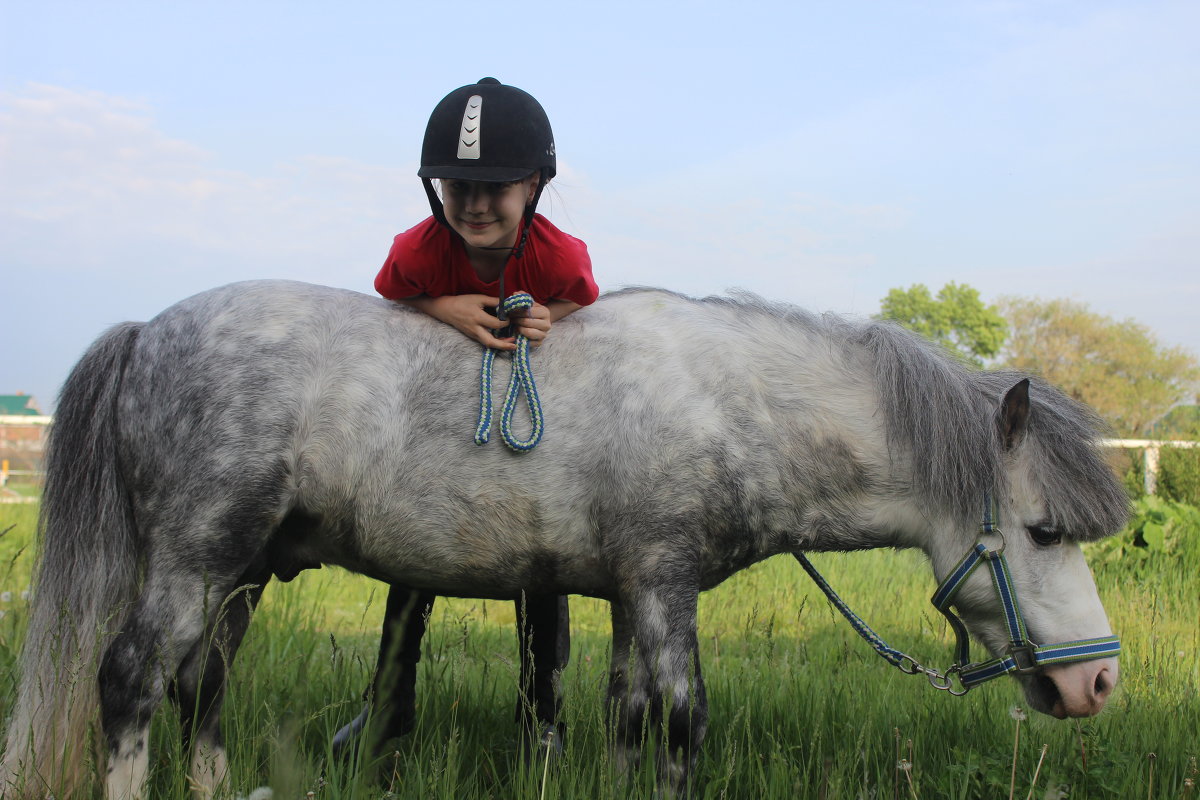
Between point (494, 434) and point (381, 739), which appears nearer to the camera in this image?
point (494, 434)

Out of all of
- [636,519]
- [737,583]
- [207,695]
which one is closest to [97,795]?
[207,695]

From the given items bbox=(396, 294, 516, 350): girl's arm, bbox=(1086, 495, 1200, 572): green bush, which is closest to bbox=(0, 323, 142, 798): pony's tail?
bbox=(396, 294, 516, 350): girl's arm

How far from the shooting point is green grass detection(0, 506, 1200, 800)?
9.38 feet

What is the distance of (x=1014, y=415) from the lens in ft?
10.3

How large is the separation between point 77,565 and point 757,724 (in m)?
2.76

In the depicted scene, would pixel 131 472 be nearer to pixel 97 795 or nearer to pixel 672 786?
pixel 97 795

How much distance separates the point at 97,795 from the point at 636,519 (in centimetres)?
186

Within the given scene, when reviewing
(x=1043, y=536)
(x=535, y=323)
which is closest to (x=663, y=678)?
(x=535, y=323)

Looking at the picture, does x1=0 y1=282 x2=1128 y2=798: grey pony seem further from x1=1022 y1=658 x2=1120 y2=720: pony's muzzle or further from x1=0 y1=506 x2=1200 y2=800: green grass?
x1=0 y1=506 x2=1200 y2=800: green grass

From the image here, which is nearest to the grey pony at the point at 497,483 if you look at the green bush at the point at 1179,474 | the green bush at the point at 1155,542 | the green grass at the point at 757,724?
the green grass at the point at 757,724

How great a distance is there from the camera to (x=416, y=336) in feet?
10.2

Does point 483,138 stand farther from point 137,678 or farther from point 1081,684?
point 1081,684

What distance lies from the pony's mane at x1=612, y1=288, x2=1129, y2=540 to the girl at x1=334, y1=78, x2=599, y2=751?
1204mm

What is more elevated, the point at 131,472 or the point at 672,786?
the point at 131,472
